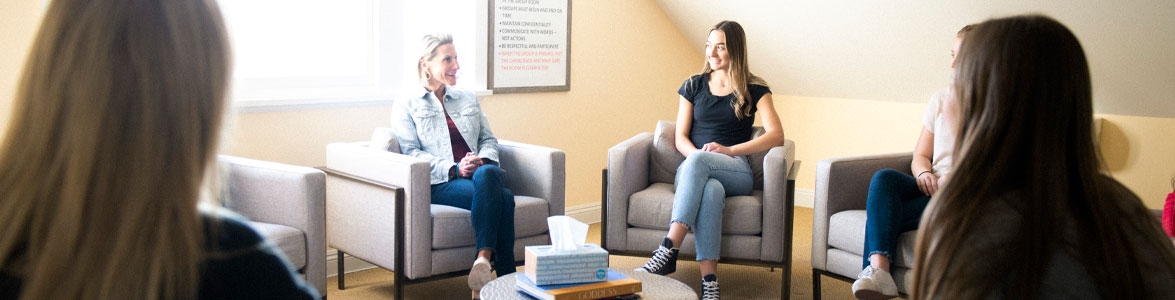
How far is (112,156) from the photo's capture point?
25.1 inches

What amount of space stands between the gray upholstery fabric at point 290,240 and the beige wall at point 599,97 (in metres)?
1.17

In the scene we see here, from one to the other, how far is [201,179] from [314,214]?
2.44 metres

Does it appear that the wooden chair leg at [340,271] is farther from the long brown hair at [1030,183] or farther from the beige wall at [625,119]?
the long brown hair at [1030,183]

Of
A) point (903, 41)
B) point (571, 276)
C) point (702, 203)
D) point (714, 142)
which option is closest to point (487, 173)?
point (702, 203)

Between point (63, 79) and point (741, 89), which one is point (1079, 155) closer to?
point (63, 79)

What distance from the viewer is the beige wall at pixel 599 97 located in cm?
476

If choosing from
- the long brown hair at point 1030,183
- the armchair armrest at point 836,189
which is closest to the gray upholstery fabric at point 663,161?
the armchair armrest at point 836,189

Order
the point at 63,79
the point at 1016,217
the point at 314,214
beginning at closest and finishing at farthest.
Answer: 1. the point at 63,79
2. the point at 1016,217
3. the point at 314,214

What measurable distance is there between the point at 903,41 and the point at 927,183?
58.3 inches

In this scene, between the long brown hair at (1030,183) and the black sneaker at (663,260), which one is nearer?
the long brown hair at (1030,183)

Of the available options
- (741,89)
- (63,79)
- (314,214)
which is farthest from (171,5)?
(741,89)

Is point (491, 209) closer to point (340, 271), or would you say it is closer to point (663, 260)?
point (663, 260)

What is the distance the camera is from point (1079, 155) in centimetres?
113

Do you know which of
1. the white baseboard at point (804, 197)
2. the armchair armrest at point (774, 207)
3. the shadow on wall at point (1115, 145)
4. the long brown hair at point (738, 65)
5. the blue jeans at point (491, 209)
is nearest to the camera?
the blue jeans at point (491, 209)
